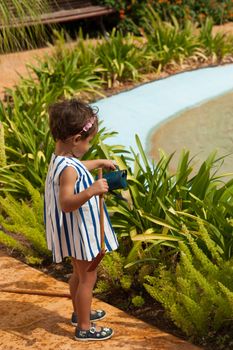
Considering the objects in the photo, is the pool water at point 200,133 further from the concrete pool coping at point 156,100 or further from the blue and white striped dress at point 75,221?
the blue and white striped dress at point 75,221

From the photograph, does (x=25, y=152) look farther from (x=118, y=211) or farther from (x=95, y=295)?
(x=95, y=295)

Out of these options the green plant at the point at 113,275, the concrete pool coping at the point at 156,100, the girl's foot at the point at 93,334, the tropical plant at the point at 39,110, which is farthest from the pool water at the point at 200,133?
the girl's foot at the point at 93,334

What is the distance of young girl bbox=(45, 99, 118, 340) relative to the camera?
10.9 ft

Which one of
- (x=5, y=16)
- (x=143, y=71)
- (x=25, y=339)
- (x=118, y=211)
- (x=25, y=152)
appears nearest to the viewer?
(x=25, y=339)

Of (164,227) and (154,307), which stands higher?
(164,227)

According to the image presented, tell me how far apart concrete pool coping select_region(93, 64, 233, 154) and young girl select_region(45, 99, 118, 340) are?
3950 mm

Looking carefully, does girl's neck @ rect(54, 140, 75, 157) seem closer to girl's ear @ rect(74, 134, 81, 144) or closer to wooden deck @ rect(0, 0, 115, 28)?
girl's ear @ rect(74, 134, 81, 144)

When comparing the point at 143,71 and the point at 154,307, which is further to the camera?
the point at 143,71

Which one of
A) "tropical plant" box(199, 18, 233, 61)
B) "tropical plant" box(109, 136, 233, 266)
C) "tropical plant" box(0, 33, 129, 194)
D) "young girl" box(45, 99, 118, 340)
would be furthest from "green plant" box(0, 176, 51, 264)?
"tropical plant" box(199, 18, 233, 61)

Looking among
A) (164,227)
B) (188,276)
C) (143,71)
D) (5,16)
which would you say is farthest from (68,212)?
(143,71)

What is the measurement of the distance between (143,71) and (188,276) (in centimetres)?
670

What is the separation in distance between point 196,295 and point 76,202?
2.78ft

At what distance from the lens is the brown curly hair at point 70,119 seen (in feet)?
11.0

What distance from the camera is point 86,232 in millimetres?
3416
